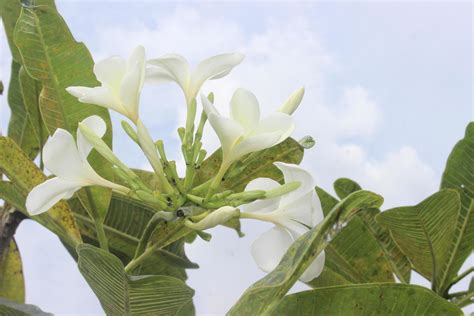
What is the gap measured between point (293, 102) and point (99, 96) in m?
0.31

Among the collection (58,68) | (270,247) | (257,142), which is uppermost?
(58,68)

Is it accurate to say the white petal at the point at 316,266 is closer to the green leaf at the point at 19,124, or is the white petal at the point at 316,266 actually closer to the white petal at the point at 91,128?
the white petal at the point at 91,128

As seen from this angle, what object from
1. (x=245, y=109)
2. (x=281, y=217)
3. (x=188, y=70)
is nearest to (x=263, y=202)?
(x=281, y=217)

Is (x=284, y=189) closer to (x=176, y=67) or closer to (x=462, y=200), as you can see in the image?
(x=176, y=67)

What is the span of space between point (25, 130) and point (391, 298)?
45.3 inches

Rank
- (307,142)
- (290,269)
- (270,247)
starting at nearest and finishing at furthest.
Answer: (290,269), (270,247), (307,142)

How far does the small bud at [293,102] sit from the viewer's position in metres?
1.07

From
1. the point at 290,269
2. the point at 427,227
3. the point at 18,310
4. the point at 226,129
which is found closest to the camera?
the point at 290,269

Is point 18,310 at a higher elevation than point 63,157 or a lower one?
lower

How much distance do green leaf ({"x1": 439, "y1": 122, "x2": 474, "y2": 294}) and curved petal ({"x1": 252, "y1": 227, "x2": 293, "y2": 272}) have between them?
0.66m

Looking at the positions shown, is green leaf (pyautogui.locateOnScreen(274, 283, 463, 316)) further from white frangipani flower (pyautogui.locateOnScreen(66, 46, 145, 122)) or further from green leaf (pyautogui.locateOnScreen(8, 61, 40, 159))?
green leaf (pyautogui.locateOnScreen(8, 61, 40, 159))

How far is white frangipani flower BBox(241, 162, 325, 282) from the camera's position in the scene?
1031 millimetres

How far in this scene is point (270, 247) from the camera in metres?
1.06

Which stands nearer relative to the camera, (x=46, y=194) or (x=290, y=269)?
(x=290, y=269)
